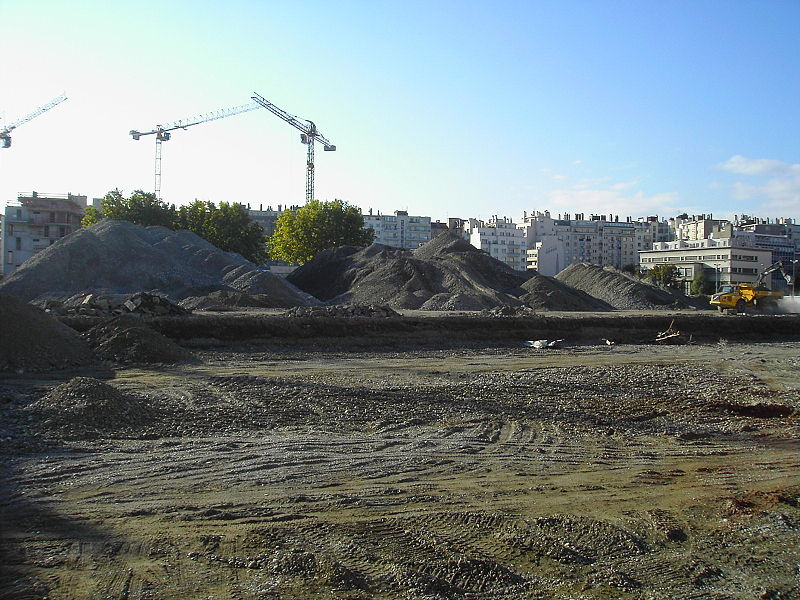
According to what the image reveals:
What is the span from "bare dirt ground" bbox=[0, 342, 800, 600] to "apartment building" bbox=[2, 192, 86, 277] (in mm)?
76744

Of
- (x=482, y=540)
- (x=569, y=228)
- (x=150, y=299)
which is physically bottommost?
(x=482, y=540)

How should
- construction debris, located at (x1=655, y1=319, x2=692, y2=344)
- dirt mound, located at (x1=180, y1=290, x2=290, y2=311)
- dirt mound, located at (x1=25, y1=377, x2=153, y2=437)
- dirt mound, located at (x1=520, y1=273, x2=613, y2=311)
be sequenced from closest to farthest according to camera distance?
dirt mound, located at (x1=25, y1=377, x2=153, y2=437)
construction debris, located at (x1=655, y1=319, x2=692, y2=344)
dirt mound, located at (x1=180, y1=290, x2=290, y2=311)
dirt mound, located at (x1=520, y1=273, x2=613, y2=311)

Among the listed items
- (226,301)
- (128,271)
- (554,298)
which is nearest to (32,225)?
(128,271)

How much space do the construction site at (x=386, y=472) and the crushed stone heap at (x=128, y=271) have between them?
70.1 ft

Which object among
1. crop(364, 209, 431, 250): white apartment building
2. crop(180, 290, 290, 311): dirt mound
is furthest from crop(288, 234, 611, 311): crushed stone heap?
crop(364, 209, 431, 250): white apartment building

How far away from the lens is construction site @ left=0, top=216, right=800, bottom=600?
5.75 m

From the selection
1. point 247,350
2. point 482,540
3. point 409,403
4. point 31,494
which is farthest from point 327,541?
point 247,350

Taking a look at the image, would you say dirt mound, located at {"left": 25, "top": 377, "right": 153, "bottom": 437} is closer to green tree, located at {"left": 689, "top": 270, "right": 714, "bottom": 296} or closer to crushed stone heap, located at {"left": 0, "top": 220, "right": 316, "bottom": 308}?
crushed stone heap, located at {"left": 0, "top": 220, "right": 316, "bottom": 308}

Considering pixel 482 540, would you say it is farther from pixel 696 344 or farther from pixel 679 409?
pixel 696 344

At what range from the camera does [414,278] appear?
147 feet

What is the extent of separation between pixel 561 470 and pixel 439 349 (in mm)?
14399

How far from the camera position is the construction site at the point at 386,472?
5.75 meters

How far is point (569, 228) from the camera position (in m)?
153

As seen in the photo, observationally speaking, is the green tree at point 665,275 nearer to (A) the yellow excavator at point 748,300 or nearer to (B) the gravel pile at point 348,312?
(A) the yellow excavator at point 748,300
